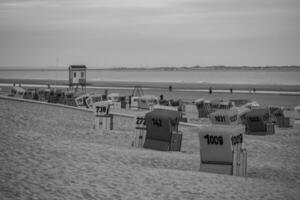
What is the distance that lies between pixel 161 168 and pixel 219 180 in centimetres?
172

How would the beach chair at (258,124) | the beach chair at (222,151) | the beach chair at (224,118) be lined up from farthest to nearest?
the beach chair at (258,124), the beach chair at (224,118), the beach chair at (222,151)

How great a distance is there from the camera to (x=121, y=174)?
10.9 meters

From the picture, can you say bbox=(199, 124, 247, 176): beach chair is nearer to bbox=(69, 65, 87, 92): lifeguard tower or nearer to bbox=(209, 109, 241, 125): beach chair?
bbox=(209, 109, 241, 125): beach chair

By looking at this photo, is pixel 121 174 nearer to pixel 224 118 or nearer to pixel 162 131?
pixel 162 131

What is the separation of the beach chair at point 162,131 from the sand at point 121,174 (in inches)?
19.7

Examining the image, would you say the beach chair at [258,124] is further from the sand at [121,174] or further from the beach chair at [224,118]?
the sand at [121,174]

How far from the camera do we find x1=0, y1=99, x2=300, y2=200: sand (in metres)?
9.25

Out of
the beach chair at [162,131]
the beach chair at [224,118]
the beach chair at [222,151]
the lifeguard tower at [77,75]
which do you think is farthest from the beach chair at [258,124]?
the lifeguard tower at [77,75]

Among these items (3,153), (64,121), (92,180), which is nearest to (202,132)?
(92,180)

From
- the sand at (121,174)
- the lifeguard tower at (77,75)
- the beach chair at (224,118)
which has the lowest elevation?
the sand at (121,174)

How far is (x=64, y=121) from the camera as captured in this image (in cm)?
2267

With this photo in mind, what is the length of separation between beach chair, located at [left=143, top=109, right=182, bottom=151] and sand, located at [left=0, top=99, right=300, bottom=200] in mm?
501

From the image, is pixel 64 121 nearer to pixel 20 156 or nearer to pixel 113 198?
pixel 20 156

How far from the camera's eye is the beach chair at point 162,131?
15.8 meters
